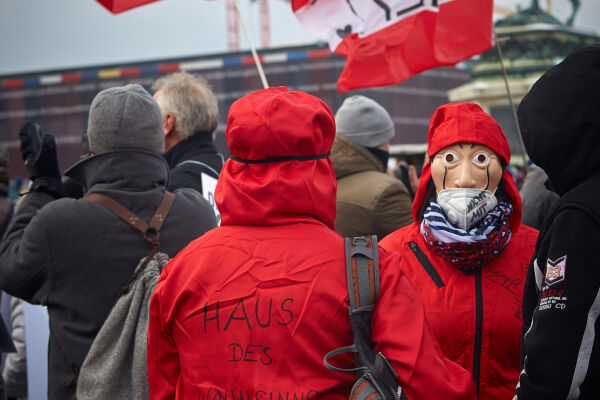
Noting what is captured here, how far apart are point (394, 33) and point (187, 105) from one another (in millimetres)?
1909

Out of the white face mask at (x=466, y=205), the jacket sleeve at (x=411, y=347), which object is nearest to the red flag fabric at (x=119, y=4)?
the white face mask at (x=466, y=205)

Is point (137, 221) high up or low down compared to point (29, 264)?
up

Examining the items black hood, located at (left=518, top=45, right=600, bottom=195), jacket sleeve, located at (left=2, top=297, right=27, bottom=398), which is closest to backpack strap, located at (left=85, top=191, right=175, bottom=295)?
black hood, located at (left=518, top=45, right=600, bottom=195)

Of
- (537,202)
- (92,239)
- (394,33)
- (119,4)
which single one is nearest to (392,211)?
(537,202)

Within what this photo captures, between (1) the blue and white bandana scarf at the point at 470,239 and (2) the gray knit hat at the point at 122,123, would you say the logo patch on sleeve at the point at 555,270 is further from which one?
(2) the gray knit hat at the point at 122,123

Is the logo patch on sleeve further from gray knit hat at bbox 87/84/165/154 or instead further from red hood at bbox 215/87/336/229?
gray knit hat at bbox 87/84/165/154

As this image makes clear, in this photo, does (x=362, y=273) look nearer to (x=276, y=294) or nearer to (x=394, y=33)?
(x=276, y=294)

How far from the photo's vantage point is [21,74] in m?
22.3

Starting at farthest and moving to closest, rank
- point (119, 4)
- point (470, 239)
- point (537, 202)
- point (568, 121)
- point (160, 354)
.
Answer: point (119, 4) → point (537, 202) → point (470, 239) → point (160, 354) → point (568, 121)

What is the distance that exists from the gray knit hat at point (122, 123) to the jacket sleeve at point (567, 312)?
175cm

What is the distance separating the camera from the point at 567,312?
1885 mm

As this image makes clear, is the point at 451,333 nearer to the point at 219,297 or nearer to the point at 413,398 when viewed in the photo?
the point at 413,398

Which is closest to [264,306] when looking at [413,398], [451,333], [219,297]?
[219,297]

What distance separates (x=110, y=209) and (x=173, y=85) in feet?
4.76
